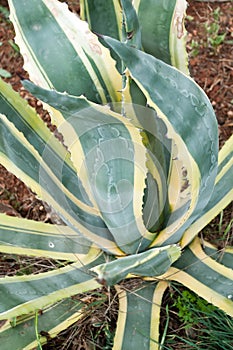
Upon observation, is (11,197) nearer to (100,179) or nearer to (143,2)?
(100,179)

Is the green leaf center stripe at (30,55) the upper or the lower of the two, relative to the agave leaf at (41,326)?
upper

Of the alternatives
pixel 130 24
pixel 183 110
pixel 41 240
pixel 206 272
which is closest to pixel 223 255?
pixel 206 272

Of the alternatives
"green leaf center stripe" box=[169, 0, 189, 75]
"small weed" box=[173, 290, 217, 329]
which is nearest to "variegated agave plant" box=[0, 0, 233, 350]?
"green leaf center stripe" box=[169, 0, 189, 75]

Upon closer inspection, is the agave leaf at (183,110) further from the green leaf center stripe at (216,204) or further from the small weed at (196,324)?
the small weed at (196,324)

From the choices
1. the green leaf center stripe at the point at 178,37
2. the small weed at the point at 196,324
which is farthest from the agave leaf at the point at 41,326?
the green leaf center stripe at the point at 178,37

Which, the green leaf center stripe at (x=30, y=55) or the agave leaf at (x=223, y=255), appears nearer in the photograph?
the green leaf center stripe at (x=30, y=55)

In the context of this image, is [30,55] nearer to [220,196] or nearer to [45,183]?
[45,183]
